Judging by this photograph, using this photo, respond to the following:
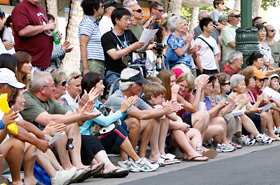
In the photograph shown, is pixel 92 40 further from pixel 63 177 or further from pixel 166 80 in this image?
pixel 63 177

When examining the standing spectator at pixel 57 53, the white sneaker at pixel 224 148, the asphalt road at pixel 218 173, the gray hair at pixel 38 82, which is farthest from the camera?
the white sneaker at pixel 224 148

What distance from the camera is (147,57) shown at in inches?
383

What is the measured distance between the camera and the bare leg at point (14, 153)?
18.2 ft

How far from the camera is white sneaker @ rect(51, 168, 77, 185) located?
6.04 metres

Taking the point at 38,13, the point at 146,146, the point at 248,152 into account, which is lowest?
the point at 248,152

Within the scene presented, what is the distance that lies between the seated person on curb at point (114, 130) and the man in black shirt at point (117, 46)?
114cm

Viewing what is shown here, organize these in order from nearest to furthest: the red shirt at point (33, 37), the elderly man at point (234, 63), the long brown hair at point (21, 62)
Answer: the long brown hair at point (21, 62)
the red shirt at point (33, 37)
the elderly man at point (234, 63)

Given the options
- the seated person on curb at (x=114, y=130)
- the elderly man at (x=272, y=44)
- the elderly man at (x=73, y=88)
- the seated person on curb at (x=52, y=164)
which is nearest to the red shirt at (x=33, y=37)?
the elderly man at (x=73, y=88)

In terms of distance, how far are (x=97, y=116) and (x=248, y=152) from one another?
3467mm

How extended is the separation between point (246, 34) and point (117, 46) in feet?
14.4

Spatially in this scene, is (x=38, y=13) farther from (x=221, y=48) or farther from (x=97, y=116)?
(x=221, y=48)

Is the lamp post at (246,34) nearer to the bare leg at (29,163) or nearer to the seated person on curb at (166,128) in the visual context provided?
the seated person on curb at (166,128)

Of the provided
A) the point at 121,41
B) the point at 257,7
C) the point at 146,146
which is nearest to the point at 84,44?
the point at 121,41

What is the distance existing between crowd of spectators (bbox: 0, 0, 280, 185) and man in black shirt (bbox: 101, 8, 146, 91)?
0.05 feet
